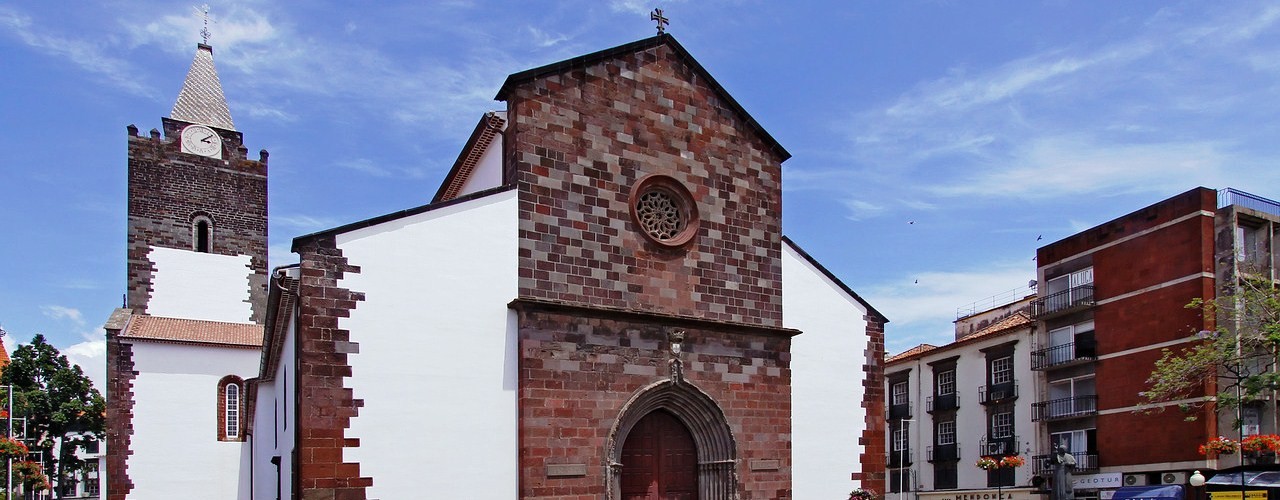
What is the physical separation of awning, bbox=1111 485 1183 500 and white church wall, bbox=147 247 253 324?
3073cm

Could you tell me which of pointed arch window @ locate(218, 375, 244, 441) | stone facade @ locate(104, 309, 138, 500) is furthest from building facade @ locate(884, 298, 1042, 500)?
stone facade @ locate(104, 309, 138, 500)

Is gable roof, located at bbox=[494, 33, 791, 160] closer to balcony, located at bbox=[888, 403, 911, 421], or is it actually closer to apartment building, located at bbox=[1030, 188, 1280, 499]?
apartment building, located at bbox=[1030, 188, 1280, 499]

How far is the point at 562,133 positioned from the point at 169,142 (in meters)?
24.3

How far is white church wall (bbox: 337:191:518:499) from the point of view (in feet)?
50.4

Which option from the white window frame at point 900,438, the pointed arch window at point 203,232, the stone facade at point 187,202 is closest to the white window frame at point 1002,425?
the white window frame at point 900,438

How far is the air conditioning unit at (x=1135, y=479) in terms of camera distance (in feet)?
104

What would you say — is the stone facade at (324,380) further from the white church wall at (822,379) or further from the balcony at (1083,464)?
the balcony at (1083,464)

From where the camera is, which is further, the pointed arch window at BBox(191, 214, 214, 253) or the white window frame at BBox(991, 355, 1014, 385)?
the white window frame at BBox(991, 355, 1014, 385)

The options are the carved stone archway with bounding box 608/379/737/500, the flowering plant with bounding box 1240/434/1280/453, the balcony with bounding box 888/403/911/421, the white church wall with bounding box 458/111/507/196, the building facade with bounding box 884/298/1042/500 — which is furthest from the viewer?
the balcony with bounding box 888/403/911/421

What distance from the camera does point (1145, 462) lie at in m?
31.6

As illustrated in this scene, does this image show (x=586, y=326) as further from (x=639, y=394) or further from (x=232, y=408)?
(x=232, y=408)

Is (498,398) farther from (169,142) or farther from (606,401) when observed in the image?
(169,142)

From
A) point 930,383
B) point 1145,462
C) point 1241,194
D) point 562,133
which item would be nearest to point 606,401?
point 562,133

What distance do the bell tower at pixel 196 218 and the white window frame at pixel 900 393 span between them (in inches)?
1066
